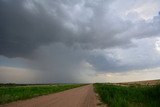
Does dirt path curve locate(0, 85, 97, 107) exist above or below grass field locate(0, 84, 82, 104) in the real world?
below

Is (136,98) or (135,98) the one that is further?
(135,98)

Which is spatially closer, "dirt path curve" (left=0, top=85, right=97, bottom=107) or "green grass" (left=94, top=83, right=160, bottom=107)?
"green grass" (left=94, top=83, right=160, bottom=107)

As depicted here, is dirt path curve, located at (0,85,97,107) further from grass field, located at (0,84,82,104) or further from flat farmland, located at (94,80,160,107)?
grass field, located at (0,84,82,104)

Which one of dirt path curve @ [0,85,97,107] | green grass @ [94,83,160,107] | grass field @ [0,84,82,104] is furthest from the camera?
grass field @ [0,84,82,104]

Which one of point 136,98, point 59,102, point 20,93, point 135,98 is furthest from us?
point 20,93

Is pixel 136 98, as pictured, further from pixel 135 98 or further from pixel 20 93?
pixel 20 93

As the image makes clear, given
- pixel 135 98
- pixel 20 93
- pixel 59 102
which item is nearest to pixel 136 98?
pixel 135 98

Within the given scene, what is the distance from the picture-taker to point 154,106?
17.8 m

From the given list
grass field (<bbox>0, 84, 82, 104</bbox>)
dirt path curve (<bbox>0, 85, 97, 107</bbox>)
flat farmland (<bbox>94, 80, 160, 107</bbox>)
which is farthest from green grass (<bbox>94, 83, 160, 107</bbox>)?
grass field (<bbox>0, 84, 82, 104</bbox>)

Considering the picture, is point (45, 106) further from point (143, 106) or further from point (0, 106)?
point (143, 106)

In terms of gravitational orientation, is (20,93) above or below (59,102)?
above

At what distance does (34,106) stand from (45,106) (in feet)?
2.93

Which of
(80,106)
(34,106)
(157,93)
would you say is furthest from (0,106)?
(157,93)

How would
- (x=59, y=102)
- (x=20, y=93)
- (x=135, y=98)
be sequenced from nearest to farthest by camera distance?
(x=59, y=102) < (x=135, y=98) < (x=20, y=93)
